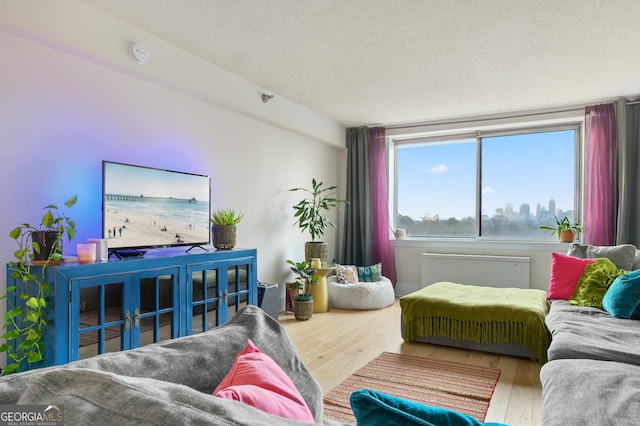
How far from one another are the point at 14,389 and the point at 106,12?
9.38ft

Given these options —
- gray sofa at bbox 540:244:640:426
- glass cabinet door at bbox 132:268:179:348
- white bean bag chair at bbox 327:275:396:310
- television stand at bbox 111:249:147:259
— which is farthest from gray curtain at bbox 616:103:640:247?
television stand at bbox 111:249:147:259

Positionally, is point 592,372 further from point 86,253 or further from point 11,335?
point 11,335

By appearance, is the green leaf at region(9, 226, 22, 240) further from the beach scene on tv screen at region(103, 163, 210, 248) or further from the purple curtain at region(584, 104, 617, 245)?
the purple curtain at region(584, 104, 617, 245)

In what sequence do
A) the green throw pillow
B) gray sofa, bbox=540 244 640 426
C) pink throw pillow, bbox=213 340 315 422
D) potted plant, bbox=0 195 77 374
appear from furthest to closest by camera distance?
the green throw pillow, potted plant, bbox=0 195 77 374, gray sofa, bbox=540 244 640 426, pink throw pillow, bbox=213 340 315 422

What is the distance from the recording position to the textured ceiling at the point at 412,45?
285 cm

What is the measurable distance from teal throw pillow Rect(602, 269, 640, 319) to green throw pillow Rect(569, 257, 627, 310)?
0.61 ft

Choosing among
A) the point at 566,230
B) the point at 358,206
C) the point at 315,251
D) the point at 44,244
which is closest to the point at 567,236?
the point at 566,230

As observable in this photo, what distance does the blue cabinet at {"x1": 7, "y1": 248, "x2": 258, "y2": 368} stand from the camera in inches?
93.1

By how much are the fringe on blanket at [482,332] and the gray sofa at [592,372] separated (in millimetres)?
309

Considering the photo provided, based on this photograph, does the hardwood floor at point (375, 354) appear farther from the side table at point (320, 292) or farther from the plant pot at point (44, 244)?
the plant pot at point (44, 244)

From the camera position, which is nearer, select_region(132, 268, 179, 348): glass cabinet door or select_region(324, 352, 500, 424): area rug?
select_region(324, 352, 500, 424): area rug

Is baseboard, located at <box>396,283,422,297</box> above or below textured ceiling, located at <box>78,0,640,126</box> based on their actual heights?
below

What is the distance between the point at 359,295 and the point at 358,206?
1.53 meters

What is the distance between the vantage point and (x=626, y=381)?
174cm
